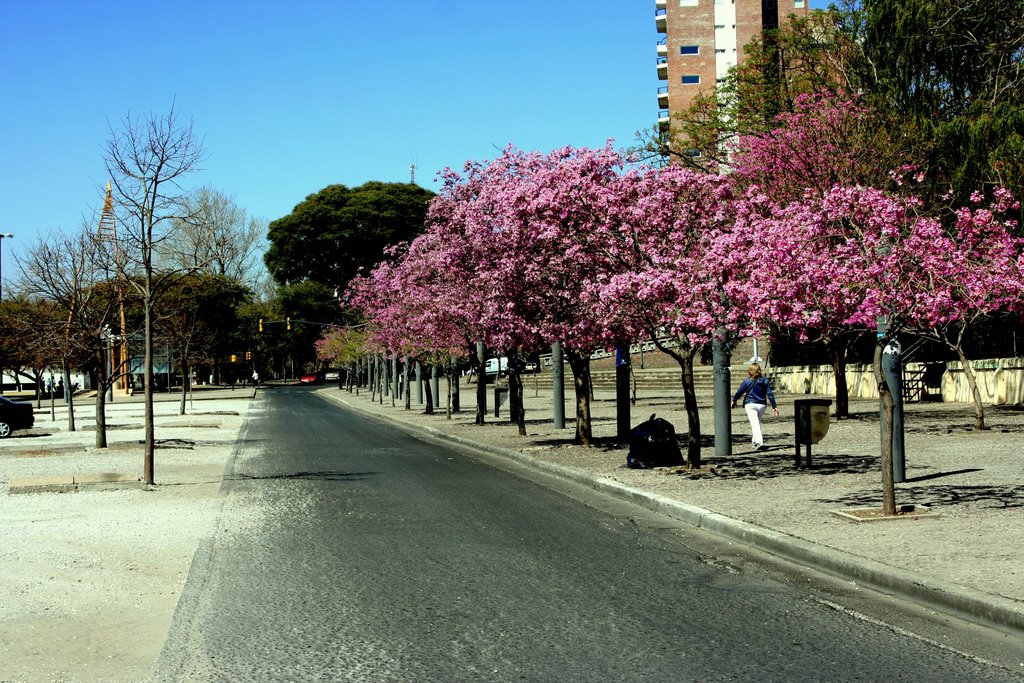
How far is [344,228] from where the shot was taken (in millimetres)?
84188

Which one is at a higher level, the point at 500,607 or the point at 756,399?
the point at 756,399

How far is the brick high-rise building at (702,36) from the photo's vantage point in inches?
3068

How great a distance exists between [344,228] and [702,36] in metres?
30.1

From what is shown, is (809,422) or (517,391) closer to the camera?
(809,422)

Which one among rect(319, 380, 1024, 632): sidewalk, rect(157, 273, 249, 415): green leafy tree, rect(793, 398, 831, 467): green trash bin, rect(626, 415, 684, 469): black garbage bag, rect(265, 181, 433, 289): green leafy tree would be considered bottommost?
rect(319, 380, 1024, 632): sidewalk

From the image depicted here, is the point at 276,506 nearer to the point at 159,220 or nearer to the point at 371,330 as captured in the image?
the point at 159,220

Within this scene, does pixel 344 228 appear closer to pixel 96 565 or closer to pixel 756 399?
pixel 756 399

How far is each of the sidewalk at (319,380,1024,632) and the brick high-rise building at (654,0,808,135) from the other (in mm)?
55515

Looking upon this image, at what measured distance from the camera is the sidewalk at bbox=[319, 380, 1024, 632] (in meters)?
7.94

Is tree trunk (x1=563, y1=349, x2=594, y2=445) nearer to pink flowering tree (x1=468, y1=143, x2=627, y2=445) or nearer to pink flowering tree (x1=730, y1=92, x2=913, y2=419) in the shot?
pink flowering tree (x1=468, y1=143, x2=627, y2=445)

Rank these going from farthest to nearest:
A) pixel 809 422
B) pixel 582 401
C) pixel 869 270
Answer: pixel 582 401
pixel 809 422
pixel 869 270

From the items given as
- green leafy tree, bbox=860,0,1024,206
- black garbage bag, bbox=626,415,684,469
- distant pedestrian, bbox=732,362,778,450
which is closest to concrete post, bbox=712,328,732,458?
black garbage bag, bbox=626,415,684,469

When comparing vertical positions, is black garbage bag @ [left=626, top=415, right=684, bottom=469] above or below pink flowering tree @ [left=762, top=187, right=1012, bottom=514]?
below

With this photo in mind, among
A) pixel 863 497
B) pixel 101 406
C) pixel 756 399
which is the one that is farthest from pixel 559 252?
pixel 101 406
